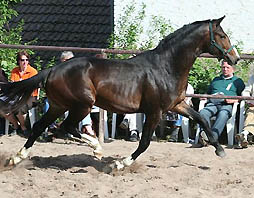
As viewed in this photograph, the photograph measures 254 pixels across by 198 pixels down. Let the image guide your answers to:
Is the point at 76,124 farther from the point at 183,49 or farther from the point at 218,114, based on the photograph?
the point at 218,114

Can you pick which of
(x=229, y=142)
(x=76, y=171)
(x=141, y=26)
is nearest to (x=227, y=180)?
(x=76, y=171)

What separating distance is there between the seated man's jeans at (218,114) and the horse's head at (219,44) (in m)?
1.60

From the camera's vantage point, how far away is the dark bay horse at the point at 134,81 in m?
6.68

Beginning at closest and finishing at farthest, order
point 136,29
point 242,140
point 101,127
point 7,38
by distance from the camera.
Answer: point 242,140 < point 101,127 < point 7,38 < point 136,29

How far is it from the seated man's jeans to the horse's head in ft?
5.26

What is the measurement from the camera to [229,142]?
856cm

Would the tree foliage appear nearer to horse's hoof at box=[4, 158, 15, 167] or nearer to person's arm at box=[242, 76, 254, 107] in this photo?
person's arm at box=[242, 76, 254, 107]

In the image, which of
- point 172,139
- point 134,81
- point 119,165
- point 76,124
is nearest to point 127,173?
point 119,165

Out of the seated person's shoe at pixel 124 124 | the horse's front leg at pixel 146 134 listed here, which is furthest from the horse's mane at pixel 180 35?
the seated person's shoe at pixel 124 124

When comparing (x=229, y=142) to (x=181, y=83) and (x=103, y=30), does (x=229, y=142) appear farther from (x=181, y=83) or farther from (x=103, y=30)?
(x=103, y=30)

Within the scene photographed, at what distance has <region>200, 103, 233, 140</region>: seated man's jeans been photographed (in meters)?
8.34

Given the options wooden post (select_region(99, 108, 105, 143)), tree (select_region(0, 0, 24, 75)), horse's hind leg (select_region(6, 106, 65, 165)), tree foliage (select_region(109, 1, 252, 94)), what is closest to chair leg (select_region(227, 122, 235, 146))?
tree foliage (select_region(109, 1, 252, 94))

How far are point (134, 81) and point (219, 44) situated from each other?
3.30 feet

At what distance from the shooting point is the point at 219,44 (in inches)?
269
